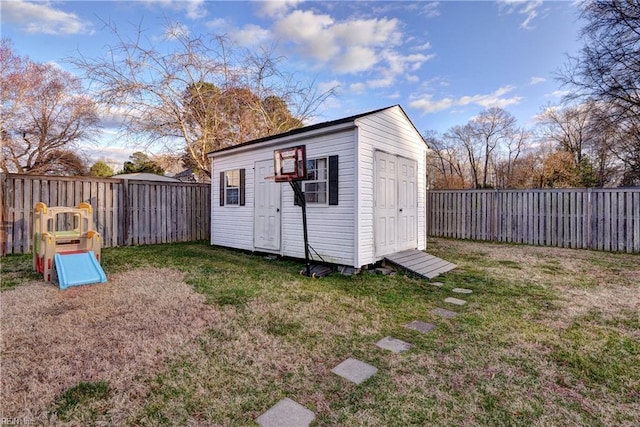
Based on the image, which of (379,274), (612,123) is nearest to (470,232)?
(379,274)

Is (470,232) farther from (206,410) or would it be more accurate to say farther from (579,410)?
(206,410)

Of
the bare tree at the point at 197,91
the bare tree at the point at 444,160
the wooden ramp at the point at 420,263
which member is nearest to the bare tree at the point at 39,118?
the bare tree at the point at 197,91

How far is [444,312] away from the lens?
3523 mm

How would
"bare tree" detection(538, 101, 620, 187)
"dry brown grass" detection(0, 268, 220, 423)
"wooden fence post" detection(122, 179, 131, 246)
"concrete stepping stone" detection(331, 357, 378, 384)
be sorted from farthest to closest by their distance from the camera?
1. "bare tree" detection(538, 101, 620, 187)
2. "wooden fence post" detection(122, 179, 131, 246)
3. "concrete stepping stone" detection(331, 357, 378, 384)
4. "dry brown grass" detection(0, 268, 220, 423)

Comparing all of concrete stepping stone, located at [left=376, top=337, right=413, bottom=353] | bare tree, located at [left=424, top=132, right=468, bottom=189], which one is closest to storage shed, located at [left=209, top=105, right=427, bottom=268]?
concrete stepping stone, located at [left=376, top=337, right=413, bottom=353]

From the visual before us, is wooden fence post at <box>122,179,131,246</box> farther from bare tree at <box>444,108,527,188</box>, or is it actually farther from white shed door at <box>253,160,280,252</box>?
bare tree at <box>444,108,527,188</box>

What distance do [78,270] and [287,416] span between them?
4.48m

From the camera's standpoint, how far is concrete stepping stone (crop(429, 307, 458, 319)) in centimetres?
339

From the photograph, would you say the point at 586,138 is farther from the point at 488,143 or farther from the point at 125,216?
the point at 125,216

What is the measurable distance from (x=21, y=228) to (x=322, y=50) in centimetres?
968

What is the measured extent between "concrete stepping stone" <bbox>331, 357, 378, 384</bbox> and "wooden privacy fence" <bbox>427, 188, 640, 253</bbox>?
8.35 metres

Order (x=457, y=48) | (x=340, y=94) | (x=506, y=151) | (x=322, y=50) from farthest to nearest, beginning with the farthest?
(x=506, y=151), (x=340, y=94), (x=322, y=50), (x=457, y=48)

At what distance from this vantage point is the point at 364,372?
7.38ft

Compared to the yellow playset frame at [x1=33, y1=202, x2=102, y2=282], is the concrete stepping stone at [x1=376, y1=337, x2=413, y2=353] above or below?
below
